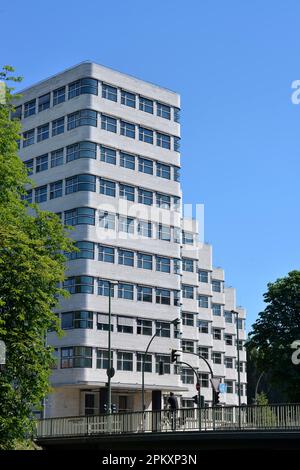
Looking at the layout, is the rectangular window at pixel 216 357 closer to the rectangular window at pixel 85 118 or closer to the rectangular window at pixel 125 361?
the rectangular window at pixel 125 361

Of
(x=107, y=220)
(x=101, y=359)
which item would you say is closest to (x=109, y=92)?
(x=107, y=220)

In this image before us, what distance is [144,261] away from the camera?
73.3 meters

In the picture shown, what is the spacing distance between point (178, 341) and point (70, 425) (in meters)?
33.8

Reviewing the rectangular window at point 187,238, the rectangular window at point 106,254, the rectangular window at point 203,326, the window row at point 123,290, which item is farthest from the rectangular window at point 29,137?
the rectangular window at point 203,326

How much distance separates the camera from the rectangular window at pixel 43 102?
7581 centimetres

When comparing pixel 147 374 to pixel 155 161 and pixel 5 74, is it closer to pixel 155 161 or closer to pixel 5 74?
pixel 155 161

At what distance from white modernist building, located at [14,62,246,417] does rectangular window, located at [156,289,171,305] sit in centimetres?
9

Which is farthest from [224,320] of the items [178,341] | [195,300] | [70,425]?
[70,425]

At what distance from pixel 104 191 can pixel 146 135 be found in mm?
7714

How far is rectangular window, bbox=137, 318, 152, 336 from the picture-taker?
235ft

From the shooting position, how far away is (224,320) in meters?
103

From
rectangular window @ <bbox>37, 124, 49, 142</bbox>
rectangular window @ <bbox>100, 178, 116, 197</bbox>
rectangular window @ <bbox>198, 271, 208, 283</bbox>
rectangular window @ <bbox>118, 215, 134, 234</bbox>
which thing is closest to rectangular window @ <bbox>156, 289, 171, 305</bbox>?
rectangular window @ <bbox>118, 215, 134, 234</bbox>

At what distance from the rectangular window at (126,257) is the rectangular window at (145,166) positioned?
25.2 ft

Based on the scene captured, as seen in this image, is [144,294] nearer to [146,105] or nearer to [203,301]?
[146,105]
